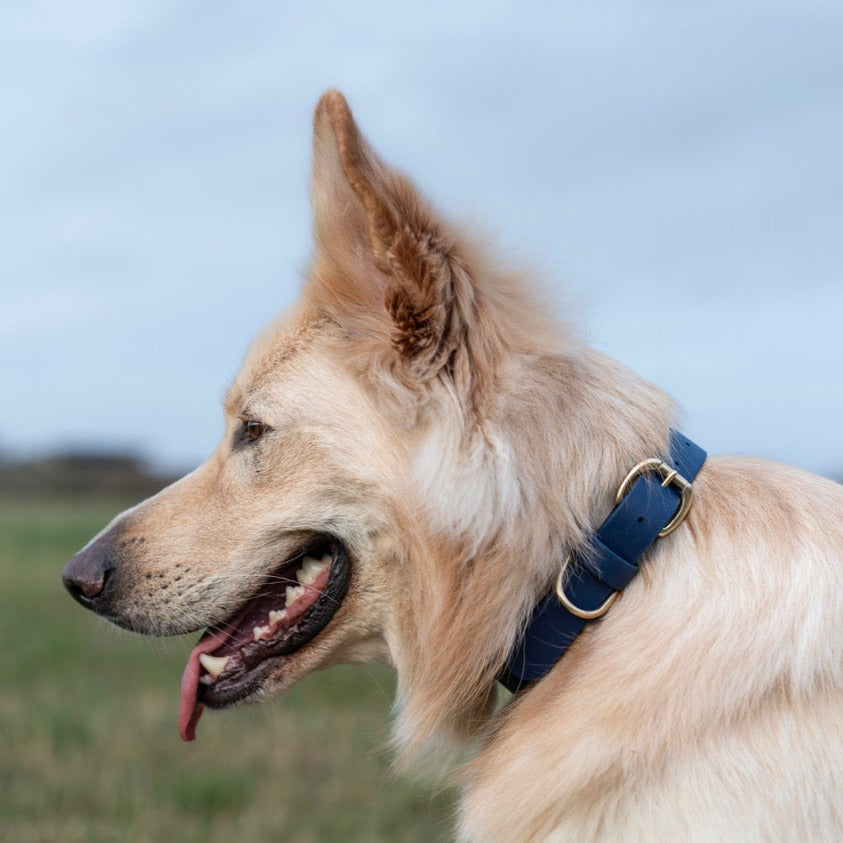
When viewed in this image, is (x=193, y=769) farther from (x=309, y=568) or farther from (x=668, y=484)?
(x=668, y=484)

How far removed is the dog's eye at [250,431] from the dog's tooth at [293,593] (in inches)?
18.4

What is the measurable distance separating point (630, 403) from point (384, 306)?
0.75 meters

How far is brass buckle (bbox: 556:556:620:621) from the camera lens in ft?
8.96

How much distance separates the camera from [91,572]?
10.7 feet

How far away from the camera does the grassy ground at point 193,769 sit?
4938mm

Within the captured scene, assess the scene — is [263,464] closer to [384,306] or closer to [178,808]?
[384,306]

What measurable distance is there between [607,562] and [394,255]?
3.27 feet

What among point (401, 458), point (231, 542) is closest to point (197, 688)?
point (231, 542)

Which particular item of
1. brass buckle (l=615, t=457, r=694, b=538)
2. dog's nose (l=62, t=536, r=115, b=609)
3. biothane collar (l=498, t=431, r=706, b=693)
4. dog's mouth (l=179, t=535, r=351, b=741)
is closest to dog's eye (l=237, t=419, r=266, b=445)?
dog's mouth (l=179, t=535, r=351, b=741)

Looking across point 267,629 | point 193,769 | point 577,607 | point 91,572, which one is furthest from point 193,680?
point 193,769

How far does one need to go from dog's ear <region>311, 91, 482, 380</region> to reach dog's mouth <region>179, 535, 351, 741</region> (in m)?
0.66

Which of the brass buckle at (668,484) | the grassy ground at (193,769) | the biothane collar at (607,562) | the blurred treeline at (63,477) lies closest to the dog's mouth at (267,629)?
the grassy ground at (193,769)

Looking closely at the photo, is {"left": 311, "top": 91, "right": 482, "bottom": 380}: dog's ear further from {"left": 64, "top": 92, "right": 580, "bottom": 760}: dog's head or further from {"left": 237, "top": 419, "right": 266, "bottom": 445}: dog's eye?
{"left": 237, "top": 419, "right": 266, "bottom": 445}: dog's eye

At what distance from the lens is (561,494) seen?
9.10 ft
